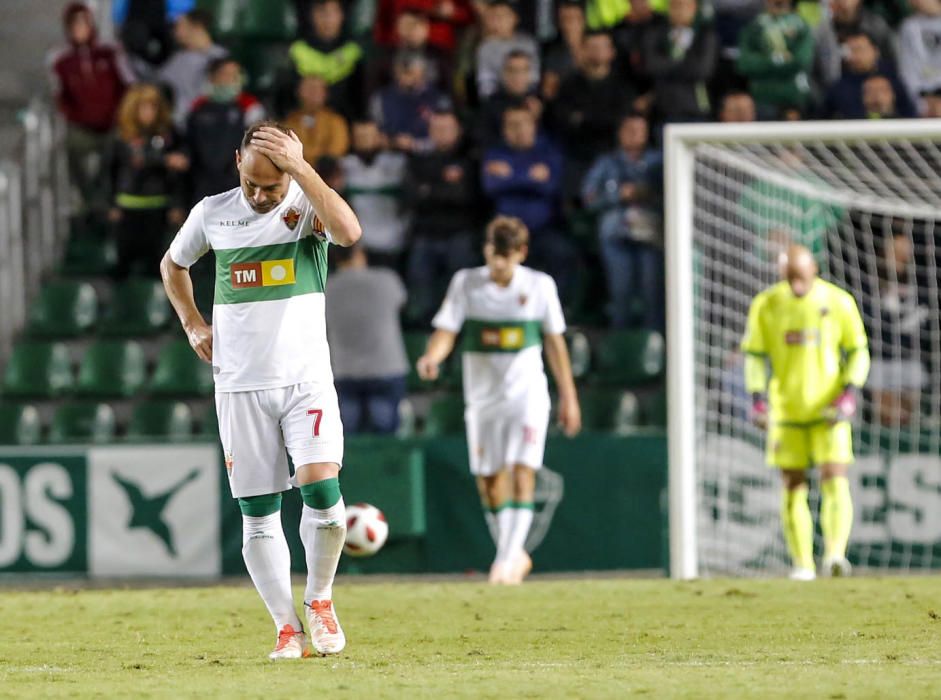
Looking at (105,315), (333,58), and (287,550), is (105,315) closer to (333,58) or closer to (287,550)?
(333,58)

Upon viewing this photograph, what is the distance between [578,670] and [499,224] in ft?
16.3

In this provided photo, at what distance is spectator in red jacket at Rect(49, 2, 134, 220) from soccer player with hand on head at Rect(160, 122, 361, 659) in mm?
9280

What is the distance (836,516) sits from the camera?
11164 mm

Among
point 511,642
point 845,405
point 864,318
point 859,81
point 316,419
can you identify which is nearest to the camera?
point 316,419

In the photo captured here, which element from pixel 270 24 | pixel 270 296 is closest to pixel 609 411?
pixel 270 24

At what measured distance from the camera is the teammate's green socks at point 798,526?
36.8ft

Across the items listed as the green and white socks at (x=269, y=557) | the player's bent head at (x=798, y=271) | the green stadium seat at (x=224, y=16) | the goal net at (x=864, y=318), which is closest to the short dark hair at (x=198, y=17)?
the green stadium seat at (x=224, y=16)

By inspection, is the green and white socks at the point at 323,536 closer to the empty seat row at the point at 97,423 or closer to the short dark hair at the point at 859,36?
the empty seat row at the point at 97,423

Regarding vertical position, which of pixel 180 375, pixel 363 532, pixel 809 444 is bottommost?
pixel 363 532

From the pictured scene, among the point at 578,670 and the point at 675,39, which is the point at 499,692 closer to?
the point at 578,670

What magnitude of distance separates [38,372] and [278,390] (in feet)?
27.7

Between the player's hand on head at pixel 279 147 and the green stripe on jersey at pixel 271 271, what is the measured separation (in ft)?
1.27

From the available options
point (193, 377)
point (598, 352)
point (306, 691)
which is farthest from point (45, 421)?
point (306, 691)

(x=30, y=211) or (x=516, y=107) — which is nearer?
(x=516, y=107)
